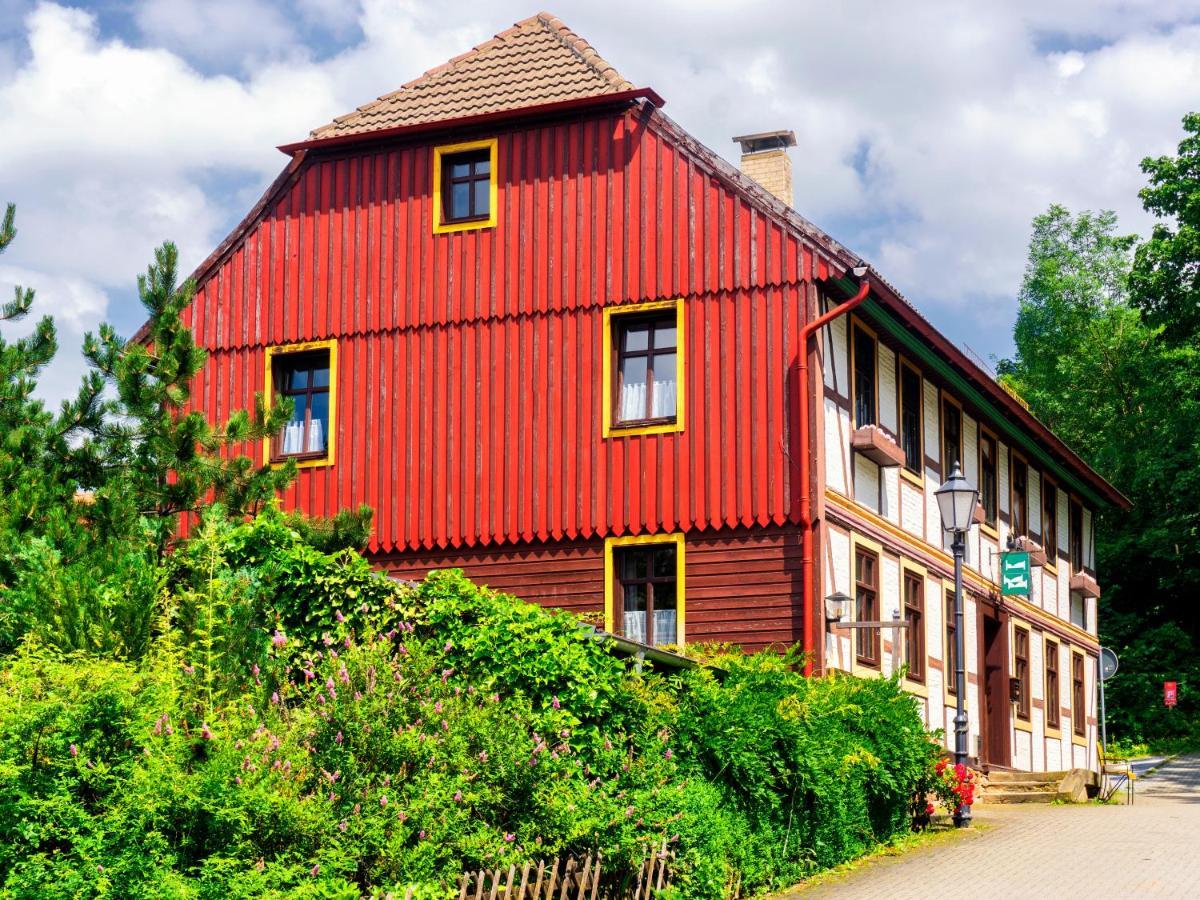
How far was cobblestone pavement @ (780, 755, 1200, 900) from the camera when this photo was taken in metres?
14.9

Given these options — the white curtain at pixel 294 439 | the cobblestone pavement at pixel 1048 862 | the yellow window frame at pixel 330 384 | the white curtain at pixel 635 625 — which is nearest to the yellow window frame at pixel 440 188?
the yellow window frame at pixel 330 384

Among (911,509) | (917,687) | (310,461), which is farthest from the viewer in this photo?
(911,509)

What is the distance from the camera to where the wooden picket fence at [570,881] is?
38.2 ft

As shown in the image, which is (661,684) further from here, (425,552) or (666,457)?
(425,552)

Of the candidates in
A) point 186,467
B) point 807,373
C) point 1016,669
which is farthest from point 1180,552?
point 186,467

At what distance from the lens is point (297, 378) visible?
24344mm

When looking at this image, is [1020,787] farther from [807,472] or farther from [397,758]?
[397,758]

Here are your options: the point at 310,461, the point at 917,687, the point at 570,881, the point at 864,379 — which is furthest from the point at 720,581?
the point at 570,881

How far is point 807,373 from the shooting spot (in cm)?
2112

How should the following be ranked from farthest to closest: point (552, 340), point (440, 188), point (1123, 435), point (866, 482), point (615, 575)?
point (1123, 435), point (440, 188), point (866, 482), point (552, 340), point (615, 575)

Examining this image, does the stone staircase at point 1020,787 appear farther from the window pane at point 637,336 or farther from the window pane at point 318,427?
the window pane at point 318,427

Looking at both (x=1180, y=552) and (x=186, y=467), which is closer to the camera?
(x=186, y=467)

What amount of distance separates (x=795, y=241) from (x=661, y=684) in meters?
8.13

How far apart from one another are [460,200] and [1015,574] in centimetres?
1096
